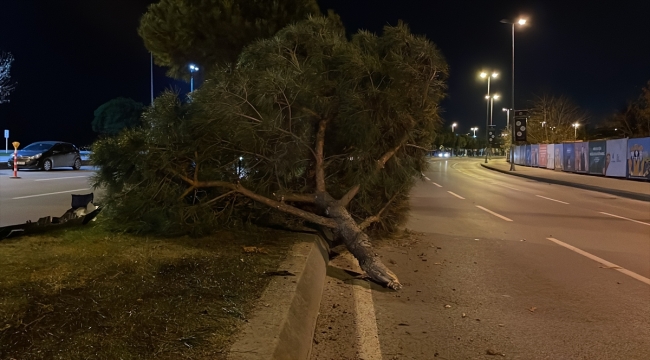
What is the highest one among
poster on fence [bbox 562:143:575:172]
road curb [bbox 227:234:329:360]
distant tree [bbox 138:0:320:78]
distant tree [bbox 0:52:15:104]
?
distant tree [bbox 0:52:15:104]

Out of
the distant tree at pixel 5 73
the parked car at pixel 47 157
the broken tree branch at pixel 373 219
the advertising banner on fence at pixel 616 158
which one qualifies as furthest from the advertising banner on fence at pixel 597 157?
the distant tree at pixel 5 73

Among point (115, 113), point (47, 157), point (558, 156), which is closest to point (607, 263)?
point (47, 157)

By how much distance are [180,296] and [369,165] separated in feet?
14.2

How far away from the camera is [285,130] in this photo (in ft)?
25.2

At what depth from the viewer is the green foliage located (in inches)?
283

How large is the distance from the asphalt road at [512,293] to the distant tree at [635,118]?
4399cm

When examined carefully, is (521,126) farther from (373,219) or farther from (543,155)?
(373,219)

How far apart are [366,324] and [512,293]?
228cm

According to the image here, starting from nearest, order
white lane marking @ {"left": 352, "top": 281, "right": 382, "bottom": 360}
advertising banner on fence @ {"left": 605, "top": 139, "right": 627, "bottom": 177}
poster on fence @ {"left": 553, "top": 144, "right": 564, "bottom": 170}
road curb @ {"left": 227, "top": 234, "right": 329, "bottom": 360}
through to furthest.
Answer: road curb @ {"left": 227, "top": 234, "right": 329, "bottom": 360} → white lane marking @ {"left": 352, "top": 281, "right": 382, "bottom": 360} → advertising banner on fence @ {"left": 605, "top": 139, "right": 627, "bottom": 177} → poster on fence @ {"left": 553, "top": 144, "right": 564, "bottom": 170}

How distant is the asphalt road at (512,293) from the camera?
4766 millimetres

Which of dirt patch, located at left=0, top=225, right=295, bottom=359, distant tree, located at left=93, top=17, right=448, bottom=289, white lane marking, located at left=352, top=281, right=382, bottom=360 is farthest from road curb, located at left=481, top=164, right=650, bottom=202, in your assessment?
dirt patch, located at left=0, top=225, right=295, bottom=359

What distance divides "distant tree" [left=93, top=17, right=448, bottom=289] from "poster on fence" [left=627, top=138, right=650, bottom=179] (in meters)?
22.0

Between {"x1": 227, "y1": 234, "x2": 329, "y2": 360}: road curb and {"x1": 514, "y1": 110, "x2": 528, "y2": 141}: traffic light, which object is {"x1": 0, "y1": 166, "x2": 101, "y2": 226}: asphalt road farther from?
{"x1": 514, "y1": 110, "x2": 528, "y2": 141}: traffic light

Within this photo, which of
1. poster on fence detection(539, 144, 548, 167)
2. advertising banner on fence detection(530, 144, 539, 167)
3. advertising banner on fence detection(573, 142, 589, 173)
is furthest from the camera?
advertising banner on fence detection(530, 144, 539, 167)
